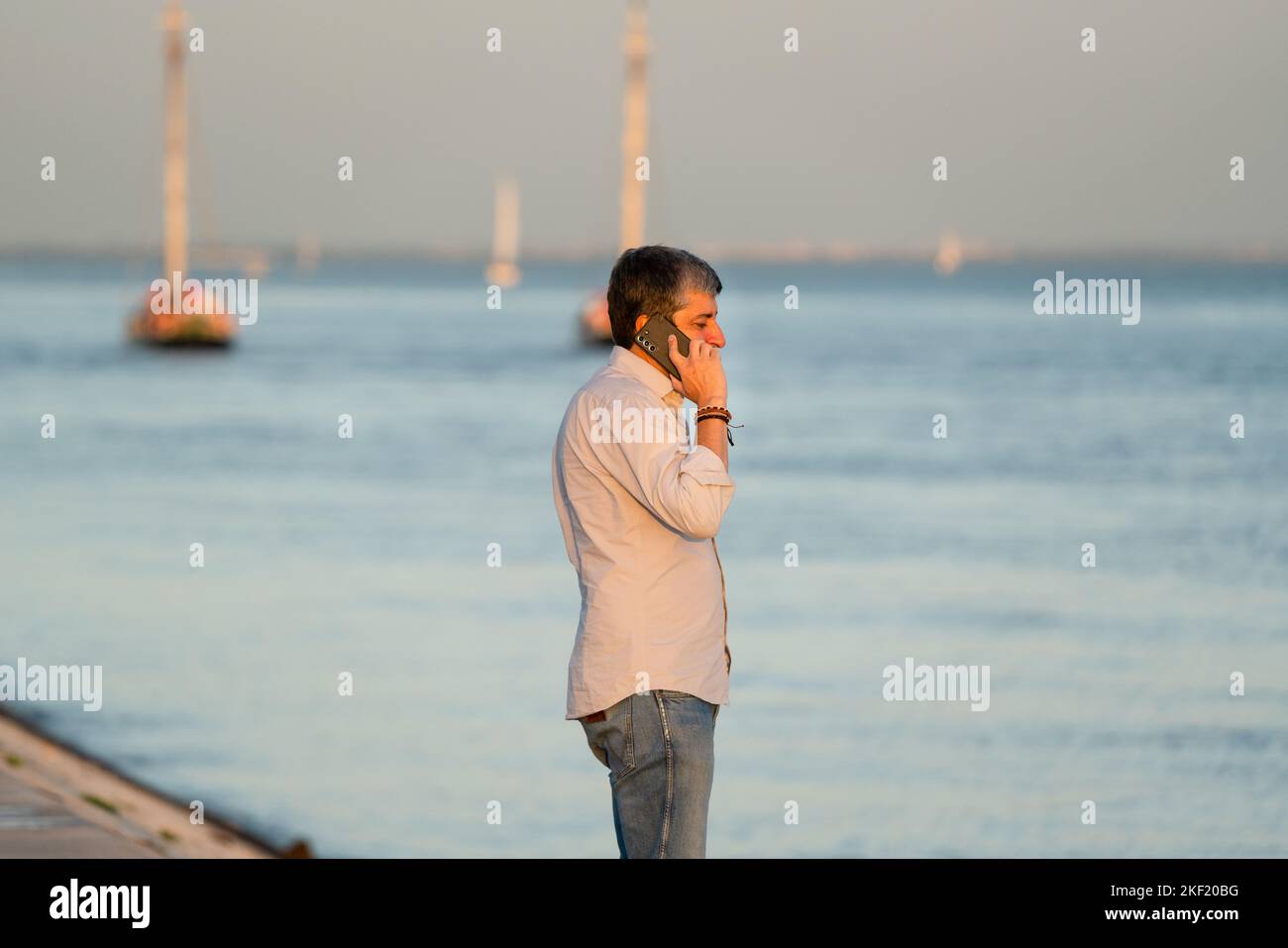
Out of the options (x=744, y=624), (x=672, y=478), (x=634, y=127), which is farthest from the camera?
(x=634, y=127)

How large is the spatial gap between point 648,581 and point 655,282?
70 centimetres

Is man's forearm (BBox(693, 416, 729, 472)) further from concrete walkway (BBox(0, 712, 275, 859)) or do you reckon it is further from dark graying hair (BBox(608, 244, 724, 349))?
concrete walkway (BBox(0, 712, 275, 859))

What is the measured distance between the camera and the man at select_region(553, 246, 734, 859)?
400 centimetres

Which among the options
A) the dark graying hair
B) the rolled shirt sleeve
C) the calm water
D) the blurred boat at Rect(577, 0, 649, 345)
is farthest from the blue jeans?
the blurred boat at Rect(577, 0, 649, 345)

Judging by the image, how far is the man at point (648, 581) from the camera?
400cm

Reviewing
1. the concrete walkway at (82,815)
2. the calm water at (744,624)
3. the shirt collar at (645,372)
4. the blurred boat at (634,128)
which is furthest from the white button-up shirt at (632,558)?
the blurred boat at (634,128)

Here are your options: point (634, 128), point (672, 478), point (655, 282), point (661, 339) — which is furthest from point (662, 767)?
point (634, 128)

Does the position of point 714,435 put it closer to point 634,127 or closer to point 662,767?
point 662,767

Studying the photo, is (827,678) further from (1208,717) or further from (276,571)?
(276,571)

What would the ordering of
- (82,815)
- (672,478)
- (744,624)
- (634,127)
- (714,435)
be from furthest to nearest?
(634,127)
(744,624)
(82,815)
(714,435)
(672,478)

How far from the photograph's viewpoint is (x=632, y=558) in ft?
13.2

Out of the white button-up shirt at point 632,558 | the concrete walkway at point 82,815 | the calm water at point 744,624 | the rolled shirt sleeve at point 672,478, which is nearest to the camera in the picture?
the rolled shirt sleeve at point 672,478

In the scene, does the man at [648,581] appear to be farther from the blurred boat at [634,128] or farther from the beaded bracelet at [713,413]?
the blurred boat at [634,128]
